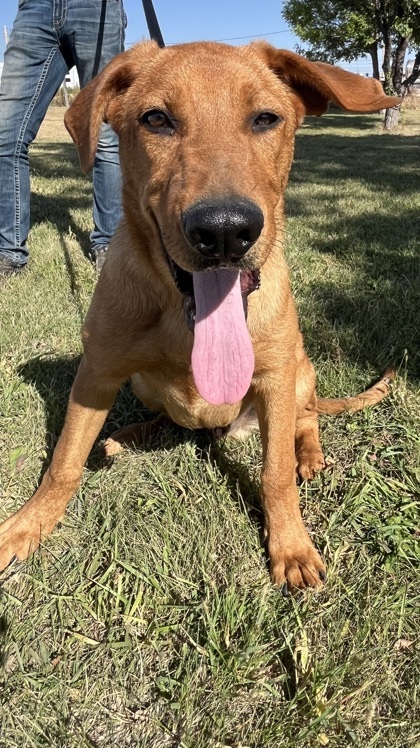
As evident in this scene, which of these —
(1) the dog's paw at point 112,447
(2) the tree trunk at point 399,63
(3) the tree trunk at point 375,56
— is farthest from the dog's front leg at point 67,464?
(3) the tree trunk at point 375,56

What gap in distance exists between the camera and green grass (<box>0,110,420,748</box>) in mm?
1626

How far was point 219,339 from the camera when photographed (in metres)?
2.02

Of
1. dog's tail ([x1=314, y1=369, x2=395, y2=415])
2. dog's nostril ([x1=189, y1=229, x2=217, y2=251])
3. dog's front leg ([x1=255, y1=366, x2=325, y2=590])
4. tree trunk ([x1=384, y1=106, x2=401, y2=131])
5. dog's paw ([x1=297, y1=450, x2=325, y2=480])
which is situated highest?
dog's nostril ([x1=189, y1=229, x2=217, y2=251])

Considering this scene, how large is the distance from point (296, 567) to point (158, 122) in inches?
69.4

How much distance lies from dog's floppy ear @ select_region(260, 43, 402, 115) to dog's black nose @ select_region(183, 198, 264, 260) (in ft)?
2.60

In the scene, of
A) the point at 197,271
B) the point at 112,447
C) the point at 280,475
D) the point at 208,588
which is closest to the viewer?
the point at 197,271

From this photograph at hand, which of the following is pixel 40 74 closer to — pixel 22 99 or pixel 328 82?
pixel 22 99

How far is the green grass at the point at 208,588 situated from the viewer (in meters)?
1.63

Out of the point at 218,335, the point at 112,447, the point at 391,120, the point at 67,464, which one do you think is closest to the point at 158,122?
the point at 218,335

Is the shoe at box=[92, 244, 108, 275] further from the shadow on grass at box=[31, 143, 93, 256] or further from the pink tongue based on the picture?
the pink tongue

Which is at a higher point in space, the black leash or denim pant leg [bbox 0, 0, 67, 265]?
the black leash

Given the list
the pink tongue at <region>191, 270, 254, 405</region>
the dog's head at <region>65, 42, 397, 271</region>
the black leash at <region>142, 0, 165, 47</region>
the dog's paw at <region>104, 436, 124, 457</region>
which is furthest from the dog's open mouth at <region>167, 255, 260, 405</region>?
the black leash at <region>142, 0, 165, 47</region>

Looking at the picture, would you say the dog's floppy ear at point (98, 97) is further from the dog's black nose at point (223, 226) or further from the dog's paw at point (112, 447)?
the dog's paw at point (112, 447)

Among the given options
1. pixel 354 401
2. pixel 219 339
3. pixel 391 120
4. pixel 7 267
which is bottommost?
pixel 391 120
